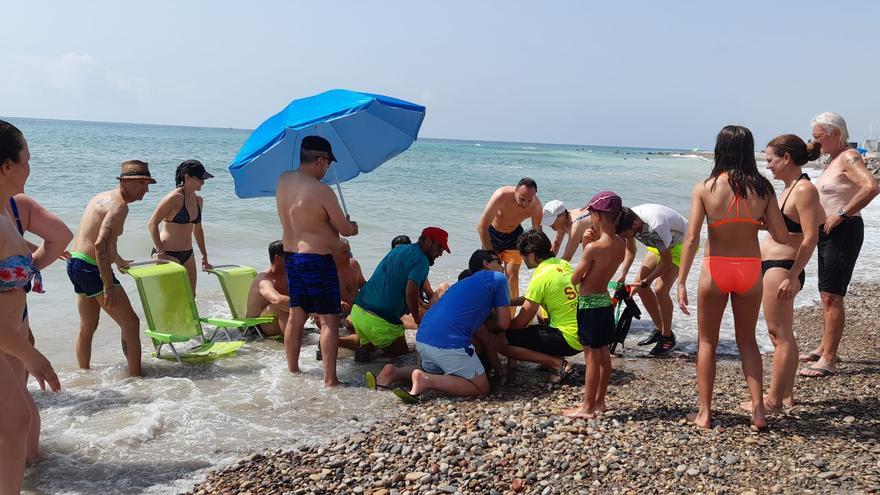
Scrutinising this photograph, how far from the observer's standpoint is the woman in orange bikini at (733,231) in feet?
11.9

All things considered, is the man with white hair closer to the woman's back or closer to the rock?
the woman's back

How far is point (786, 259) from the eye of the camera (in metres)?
4.11

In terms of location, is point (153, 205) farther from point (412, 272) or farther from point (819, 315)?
point (819, 315)

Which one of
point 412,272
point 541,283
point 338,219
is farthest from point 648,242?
point 338,219

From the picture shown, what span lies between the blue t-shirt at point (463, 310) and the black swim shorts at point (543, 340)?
418 millimetres

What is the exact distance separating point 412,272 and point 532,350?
3.65ft

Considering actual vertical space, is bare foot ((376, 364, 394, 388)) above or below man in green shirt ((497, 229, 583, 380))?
below

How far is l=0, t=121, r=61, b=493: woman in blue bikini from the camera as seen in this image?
8.14 ft

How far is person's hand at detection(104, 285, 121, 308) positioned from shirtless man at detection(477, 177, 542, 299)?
10.6 feet

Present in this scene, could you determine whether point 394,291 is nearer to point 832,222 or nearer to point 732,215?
point 732,215

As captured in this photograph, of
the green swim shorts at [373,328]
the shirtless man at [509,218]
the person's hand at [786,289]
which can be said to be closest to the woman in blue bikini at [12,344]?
the green swim shorts at [373,328]

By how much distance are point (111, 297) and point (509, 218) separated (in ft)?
11.7

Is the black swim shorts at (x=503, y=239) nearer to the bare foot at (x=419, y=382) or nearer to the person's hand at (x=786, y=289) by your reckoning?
the bare foot at (x=419, y=382)

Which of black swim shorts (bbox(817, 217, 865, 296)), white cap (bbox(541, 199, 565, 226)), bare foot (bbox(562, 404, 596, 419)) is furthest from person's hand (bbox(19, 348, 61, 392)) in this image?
black swim shorts (bbox(817, 217, 865, 296))
